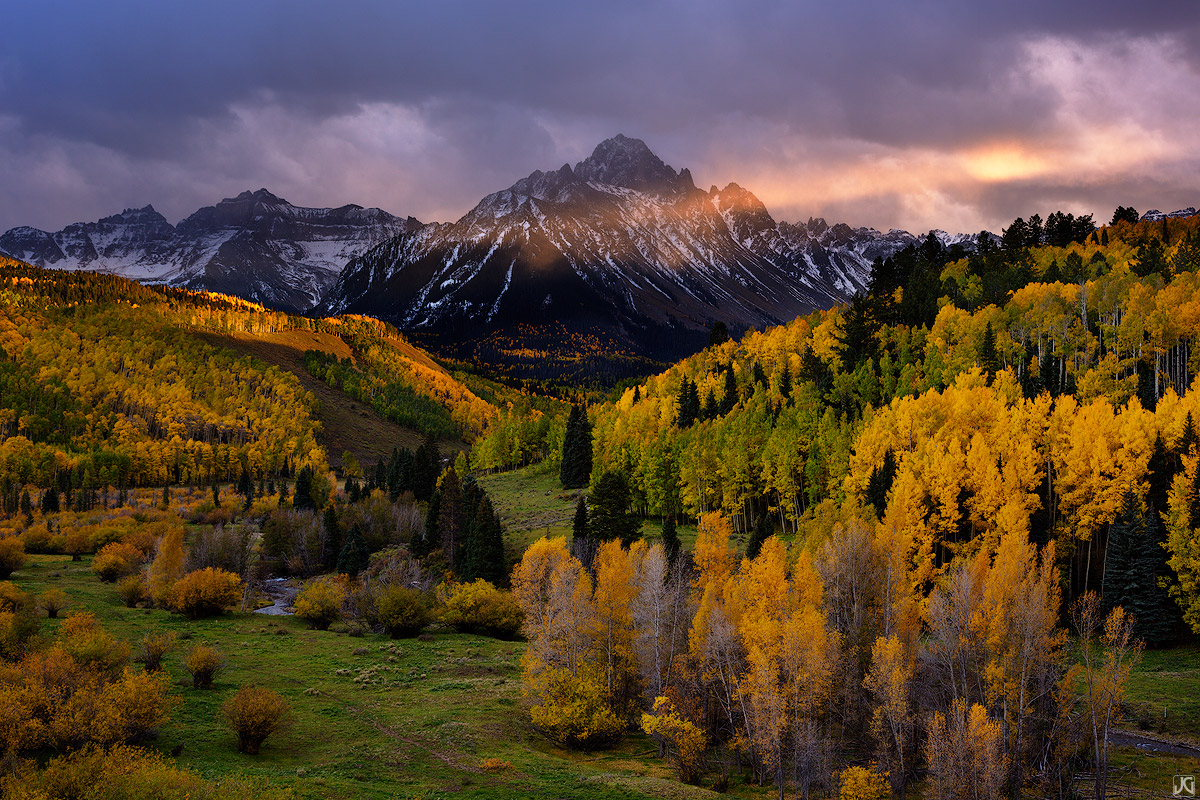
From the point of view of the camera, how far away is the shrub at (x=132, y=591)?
75188 millimetres

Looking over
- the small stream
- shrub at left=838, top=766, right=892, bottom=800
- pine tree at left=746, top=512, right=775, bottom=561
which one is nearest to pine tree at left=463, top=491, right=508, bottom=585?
the small stream

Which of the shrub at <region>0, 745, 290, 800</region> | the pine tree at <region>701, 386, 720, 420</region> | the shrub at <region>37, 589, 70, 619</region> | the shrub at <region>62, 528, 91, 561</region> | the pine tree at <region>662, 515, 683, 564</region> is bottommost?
the shrub at <region>62, 528, 91, 561</region>

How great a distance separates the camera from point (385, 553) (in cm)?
10900

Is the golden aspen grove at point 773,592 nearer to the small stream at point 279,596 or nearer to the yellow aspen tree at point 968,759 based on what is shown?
the yellow aspen tree at point 968,759

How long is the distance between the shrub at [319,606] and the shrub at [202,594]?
7.56 m

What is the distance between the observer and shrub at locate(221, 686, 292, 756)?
39.0 m

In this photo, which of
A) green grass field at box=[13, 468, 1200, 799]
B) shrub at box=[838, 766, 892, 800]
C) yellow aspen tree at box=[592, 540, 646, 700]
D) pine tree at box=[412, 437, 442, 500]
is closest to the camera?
green grass field at box=[13, 468, 1200, 799]

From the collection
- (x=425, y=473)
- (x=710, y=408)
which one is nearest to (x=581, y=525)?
(x=710, y=408)

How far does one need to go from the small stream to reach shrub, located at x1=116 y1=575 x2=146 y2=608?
477 inches

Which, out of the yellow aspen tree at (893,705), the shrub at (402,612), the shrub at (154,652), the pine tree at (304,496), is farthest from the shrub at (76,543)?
the yellow aspen tree at (893,705)

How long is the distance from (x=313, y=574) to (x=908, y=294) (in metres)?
111

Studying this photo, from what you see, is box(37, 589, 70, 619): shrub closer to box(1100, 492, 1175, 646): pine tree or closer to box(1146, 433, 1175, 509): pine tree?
box(1100, 492, 1175, 646): pine tree

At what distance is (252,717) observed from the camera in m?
39.0

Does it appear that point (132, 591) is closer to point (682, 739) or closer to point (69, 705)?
point (69, 705)
